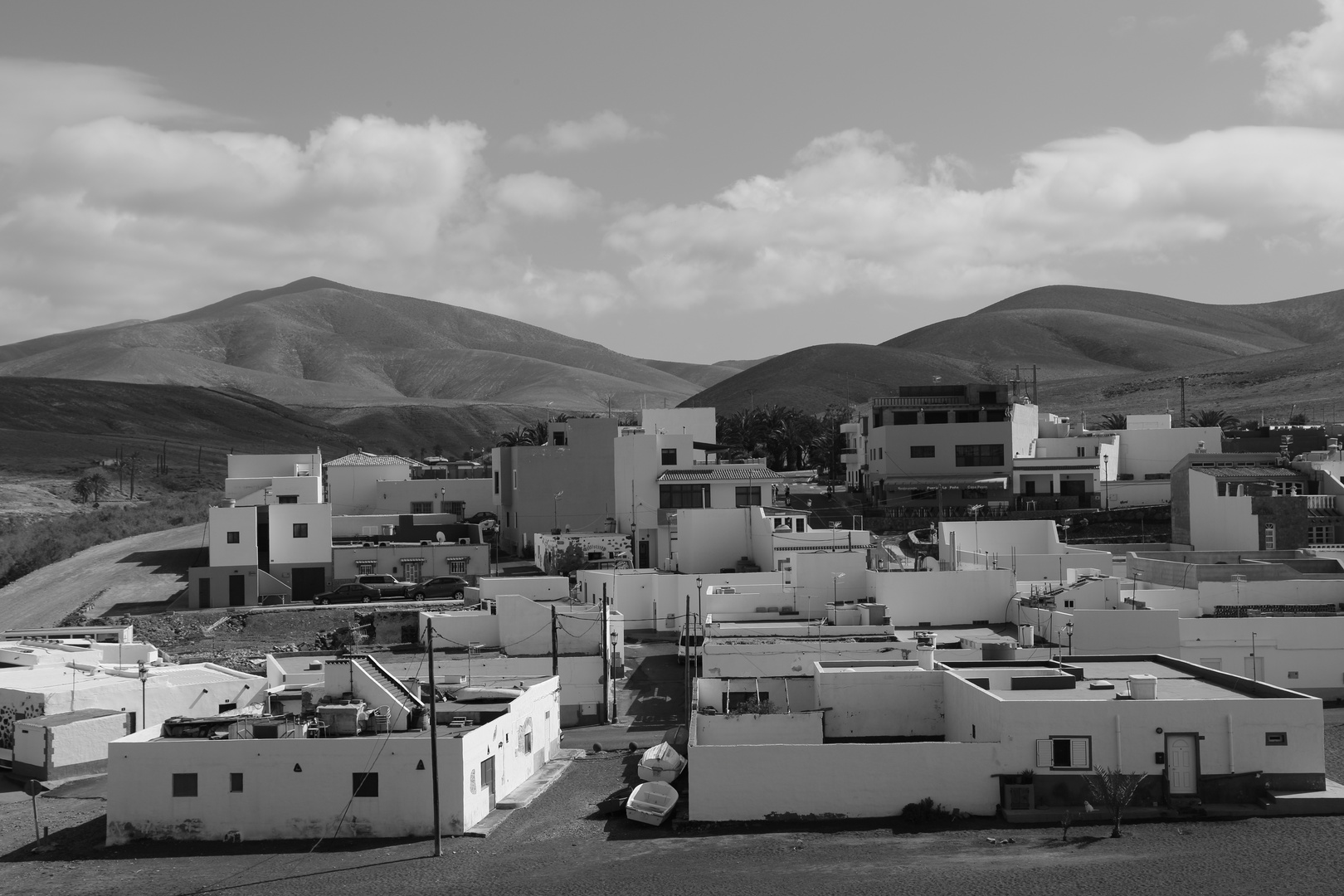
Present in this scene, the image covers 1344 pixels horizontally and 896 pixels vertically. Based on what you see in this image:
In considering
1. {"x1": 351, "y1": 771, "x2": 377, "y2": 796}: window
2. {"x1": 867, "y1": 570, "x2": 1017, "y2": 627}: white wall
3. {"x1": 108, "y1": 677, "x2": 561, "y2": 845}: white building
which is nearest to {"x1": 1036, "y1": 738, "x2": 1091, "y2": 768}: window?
{"x1": 108, "y1": 677, "x2": 561, "y2": 845}: white building

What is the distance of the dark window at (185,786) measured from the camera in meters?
29.4

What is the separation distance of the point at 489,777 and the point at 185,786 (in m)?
6.67

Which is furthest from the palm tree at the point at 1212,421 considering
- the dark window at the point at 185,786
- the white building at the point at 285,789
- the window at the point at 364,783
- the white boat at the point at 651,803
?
the dark window at the point at 185,786

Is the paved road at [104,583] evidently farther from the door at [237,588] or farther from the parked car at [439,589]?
the parked car at [439,589]

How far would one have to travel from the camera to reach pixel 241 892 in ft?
86.0

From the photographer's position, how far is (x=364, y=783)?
29.3m

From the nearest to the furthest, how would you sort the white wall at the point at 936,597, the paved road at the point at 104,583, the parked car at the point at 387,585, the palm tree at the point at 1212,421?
the white wall at the point at 936,597, the parked car at the point at 387,585, the paved road at the point at 104,583, the palm tree at the point at 1212,421

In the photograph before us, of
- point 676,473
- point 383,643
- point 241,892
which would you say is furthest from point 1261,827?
point 676,473

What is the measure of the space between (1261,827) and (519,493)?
158 feet

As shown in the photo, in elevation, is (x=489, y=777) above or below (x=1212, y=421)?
below

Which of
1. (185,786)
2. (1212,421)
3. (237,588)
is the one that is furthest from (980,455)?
A: (185,786)

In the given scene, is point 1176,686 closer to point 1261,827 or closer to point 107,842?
point 1261,827

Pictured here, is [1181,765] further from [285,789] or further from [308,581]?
[308,581]

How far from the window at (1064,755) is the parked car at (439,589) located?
3548 centimetres
